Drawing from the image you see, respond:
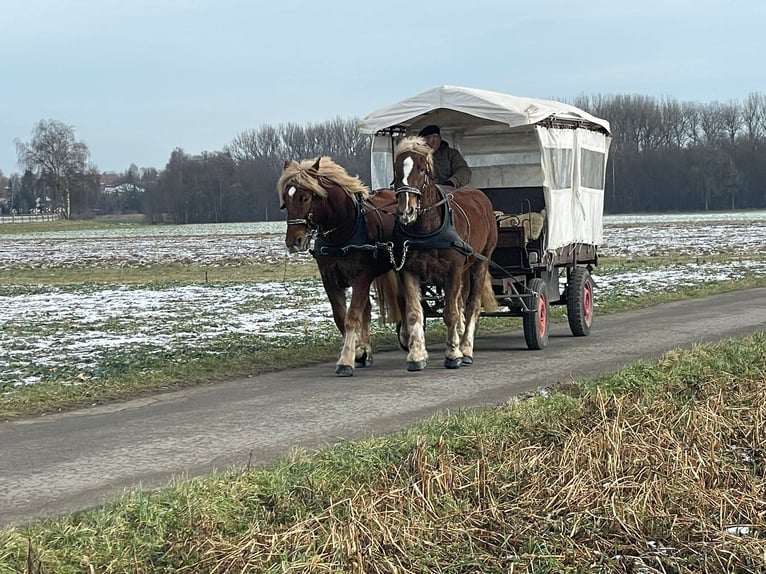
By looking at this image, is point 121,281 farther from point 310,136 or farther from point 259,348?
point 310,136

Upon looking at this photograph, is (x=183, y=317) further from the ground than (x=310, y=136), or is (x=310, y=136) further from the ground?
(x=310, y=136)

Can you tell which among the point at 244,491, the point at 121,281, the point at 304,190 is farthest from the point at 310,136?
the point at 244,491

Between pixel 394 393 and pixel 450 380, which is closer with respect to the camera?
pixel 394 393

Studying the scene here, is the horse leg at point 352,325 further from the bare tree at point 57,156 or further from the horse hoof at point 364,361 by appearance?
the bare tree at point 57,156

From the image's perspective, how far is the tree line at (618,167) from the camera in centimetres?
9450

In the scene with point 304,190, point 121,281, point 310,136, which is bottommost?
point 121,281

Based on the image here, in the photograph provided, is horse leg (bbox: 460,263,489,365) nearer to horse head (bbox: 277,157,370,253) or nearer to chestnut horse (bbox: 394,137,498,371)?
chestnut horse (bbox: 394,137,498,371)

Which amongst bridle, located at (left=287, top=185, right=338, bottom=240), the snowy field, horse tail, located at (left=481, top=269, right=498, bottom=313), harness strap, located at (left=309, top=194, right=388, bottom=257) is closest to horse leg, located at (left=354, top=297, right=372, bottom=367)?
harness strap, located at (left=309, top=194, right=388, bottom=257)

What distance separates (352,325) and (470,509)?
18.3 ft

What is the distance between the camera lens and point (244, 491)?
5.44 m

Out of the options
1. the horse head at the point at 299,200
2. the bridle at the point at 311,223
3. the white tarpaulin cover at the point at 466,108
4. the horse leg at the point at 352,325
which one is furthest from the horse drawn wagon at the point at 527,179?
the horse head at the point at 299,200

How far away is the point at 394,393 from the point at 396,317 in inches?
98.6

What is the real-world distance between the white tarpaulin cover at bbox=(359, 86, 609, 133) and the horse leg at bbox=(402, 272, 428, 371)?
2230 millimetres

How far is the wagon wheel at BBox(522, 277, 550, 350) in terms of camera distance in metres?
12.3
